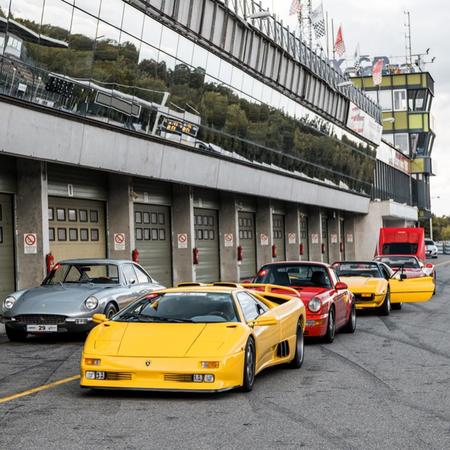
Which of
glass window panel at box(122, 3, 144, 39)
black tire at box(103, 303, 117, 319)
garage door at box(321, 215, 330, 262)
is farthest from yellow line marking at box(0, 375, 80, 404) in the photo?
garage door at box(321, 215, 330, 262)

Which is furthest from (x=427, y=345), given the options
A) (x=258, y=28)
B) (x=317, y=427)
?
(x=258, y=28)

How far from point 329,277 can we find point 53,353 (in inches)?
201

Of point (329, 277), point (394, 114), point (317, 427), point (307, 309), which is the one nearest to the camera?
point (317, 427)

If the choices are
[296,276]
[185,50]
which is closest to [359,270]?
[296,276]

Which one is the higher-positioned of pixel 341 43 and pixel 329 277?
pixel 341 43

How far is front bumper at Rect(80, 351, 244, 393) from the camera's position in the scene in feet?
28.9

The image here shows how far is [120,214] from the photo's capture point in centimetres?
2845

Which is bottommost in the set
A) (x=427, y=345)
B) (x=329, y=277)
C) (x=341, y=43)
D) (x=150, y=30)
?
(x=427, y=345)

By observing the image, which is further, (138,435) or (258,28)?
(258,28)

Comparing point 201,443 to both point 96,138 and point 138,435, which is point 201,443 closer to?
point 138,435

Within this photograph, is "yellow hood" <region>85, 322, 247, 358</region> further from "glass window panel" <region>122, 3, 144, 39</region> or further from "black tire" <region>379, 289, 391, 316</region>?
"glass window panel" <region>122, 3, 144, 39</region>

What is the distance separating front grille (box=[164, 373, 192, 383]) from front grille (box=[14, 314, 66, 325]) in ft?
20.1

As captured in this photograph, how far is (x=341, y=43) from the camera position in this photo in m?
61.8

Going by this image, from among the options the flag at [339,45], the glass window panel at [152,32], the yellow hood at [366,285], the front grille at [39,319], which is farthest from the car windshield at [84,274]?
the flag at [339,45]
